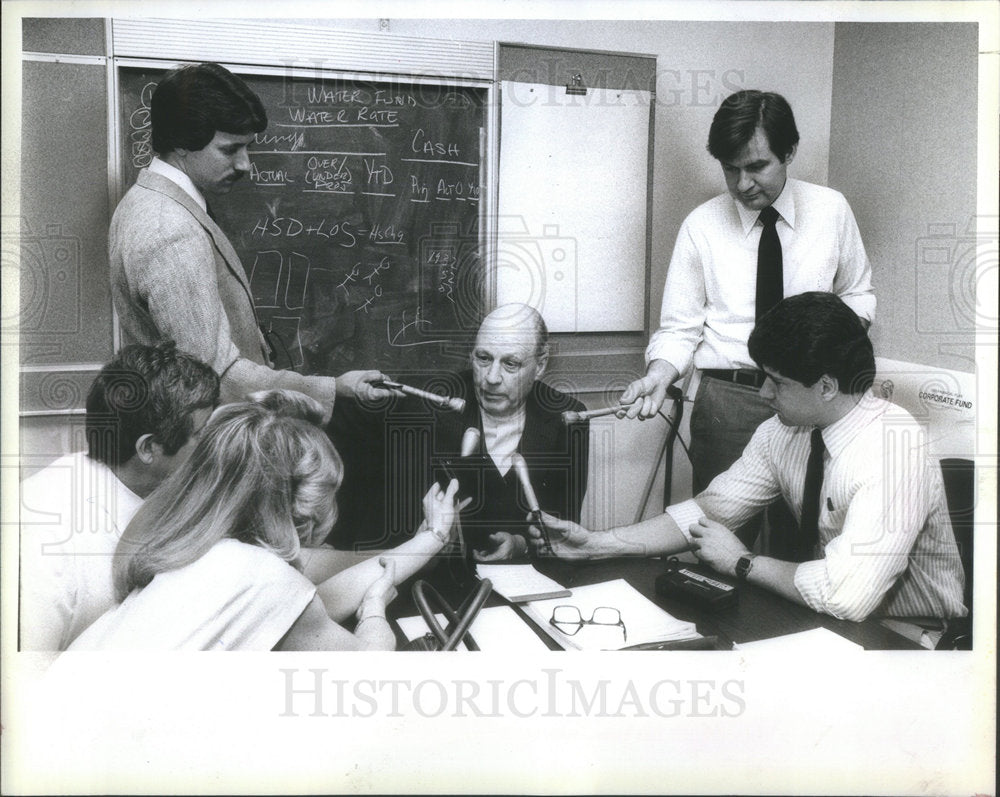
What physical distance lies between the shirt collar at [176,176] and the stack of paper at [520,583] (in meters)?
1.13

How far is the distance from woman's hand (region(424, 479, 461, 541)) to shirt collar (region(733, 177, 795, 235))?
971 mm

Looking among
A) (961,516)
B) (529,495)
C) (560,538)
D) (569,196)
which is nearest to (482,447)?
(529,495)

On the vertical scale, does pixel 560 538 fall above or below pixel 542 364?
below

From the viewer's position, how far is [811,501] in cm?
209

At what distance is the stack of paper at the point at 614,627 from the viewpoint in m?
2.07

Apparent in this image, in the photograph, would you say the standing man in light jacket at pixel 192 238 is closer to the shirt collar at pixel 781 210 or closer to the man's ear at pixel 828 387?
the shirt collar at pixel 781 210

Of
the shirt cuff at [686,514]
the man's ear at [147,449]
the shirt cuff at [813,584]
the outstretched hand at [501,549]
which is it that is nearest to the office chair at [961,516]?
the shirt cuff at [813,584]

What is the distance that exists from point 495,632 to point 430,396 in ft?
1.97

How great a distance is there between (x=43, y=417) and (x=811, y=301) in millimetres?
1909

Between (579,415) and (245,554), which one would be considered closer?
(245,554)

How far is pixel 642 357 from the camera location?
2.15 meters

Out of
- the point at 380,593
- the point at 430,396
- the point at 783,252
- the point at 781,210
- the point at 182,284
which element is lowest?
the point at 380,593

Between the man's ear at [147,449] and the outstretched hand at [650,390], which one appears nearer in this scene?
the man's ear at [147,449]

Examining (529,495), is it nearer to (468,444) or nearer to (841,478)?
(468,444)
